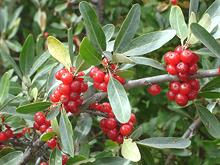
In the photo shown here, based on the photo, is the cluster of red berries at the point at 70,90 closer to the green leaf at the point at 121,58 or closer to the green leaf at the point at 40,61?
the green leaf at the point at 121,58

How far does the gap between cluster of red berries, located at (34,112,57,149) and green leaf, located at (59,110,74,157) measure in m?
→ 0.15

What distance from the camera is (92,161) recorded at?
5.83 ft

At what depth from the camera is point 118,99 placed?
1.65 meters

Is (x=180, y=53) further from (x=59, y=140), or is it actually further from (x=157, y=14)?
(x=157, y=14)

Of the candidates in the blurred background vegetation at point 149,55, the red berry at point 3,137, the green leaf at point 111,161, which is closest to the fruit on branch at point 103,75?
the green leaf at point 111,161

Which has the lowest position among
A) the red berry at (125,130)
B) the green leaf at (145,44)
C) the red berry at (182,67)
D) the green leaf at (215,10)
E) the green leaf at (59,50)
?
the red berry at (125,130)

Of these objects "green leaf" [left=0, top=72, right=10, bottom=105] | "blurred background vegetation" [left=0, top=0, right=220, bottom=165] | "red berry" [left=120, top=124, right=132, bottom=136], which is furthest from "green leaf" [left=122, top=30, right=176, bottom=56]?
"blurred background vegetation" [left=0, top=0, right=220, bottom=165]

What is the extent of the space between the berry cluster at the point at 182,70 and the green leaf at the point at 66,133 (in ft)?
1.42

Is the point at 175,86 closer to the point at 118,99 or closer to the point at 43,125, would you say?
the point at 118,99

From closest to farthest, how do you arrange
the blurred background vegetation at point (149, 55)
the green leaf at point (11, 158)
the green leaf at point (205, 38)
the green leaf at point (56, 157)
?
the green leaf at point (205, 38), the green leaf at point (56, 157), the green leaf at point (11, 158), the blurred background vegetation at point (149, 55)

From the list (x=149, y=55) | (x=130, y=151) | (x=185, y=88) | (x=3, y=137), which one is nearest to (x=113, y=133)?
(x=130, y=151)

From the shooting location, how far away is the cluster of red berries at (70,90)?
1.71 meters

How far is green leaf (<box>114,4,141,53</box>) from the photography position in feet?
5.58

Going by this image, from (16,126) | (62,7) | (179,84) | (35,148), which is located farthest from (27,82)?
(62,7)
